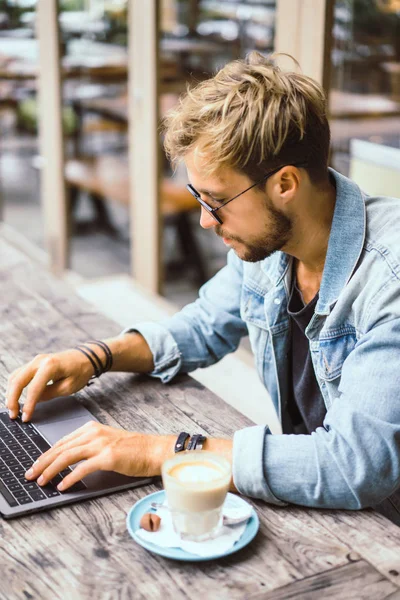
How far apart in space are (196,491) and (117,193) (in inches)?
127

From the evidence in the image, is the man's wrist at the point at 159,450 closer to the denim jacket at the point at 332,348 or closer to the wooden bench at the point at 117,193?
the denim jacket at the point at 332,348

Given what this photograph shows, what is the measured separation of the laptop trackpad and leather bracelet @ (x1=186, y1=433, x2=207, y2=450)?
0.86ft

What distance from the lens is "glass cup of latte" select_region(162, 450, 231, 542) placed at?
44.6 inches

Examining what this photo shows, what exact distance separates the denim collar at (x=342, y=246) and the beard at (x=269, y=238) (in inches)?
3.4

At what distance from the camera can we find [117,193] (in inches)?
166

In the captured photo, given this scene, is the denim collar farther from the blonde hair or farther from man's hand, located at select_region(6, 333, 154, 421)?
man's hand, located at select_region(6, 333, 154, 421)

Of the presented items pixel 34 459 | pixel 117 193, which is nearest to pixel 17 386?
pixel 34 459

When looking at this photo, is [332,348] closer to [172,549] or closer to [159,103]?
[172,549]

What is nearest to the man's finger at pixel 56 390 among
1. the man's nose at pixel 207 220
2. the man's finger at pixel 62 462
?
the man's finger at pixel 62 462

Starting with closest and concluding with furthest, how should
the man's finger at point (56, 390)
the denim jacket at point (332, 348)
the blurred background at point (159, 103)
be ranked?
the denim jacket at point (332, 348) < the man's finger at point (56, 390) < the blurred background at point (159, 103)

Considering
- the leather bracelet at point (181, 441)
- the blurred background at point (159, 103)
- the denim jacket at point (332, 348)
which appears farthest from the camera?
the blurred background at point (159, 103)

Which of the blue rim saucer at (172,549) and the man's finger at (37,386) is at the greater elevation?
the blue rim saucer at (172,549)

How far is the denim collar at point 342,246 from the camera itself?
149 cm

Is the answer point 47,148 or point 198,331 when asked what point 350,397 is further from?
point 47,148
